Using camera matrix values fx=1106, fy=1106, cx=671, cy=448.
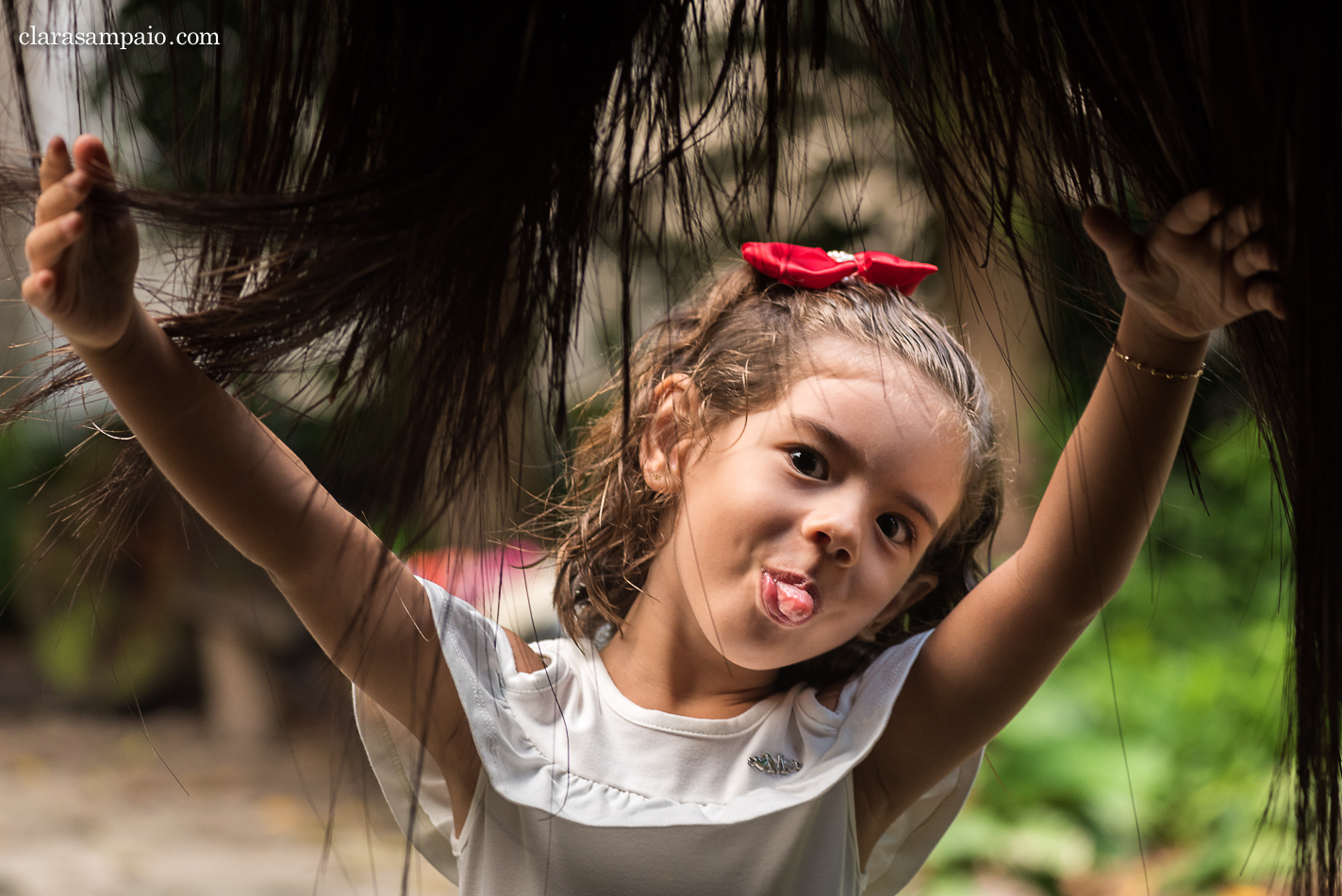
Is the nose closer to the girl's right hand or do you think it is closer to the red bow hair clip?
the red bow hair clip

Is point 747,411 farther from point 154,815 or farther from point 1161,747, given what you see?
point 154,815

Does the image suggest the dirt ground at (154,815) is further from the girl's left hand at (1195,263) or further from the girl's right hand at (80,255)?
the girl's left hand at (1195,263)

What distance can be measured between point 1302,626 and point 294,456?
54 cm

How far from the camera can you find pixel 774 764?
876 mm

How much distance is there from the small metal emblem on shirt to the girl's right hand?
1.85 ft

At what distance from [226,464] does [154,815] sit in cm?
271

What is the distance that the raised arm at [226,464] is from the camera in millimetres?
495

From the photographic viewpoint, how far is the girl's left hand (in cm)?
45

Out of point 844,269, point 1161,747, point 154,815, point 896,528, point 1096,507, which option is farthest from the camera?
point 154,815

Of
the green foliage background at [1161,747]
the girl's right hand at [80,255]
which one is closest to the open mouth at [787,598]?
the girl's right hand at [80,255]

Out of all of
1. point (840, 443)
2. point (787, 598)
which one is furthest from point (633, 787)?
point (840, 443)

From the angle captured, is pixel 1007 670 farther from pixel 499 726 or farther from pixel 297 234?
pixel 297 234

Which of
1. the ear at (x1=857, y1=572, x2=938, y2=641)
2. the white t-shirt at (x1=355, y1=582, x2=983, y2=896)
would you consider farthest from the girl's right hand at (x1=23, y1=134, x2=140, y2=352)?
the ear at (x1=857, y1=572, x2=938, y2=641)

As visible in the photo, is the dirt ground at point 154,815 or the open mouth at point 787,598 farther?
the dirt ground at point 154,815
